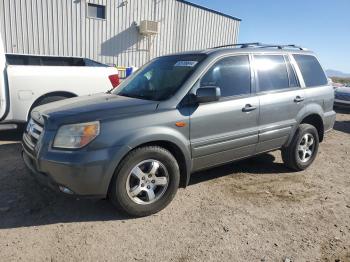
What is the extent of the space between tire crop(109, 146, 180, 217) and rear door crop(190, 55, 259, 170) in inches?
14.9

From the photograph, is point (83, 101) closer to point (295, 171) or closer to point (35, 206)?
point (35, 206)

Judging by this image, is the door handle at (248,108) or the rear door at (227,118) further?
the door handle at (248,108)

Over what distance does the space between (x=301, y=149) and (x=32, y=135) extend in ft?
12.5

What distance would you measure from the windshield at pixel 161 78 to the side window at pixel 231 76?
0.71ft

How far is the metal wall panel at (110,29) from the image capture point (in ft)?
49.4

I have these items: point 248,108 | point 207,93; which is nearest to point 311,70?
point 248,108

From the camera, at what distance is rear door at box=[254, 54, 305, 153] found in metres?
4.54

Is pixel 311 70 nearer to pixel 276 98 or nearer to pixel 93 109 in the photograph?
pixel 276 98

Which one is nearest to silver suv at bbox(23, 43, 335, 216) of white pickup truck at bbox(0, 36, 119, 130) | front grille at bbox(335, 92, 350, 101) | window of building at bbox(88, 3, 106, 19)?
white pickup truck at bbox(0, 36, 119, 130)

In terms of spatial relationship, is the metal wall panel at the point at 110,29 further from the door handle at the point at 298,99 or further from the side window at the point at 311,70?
the door handle at the point at 298,99

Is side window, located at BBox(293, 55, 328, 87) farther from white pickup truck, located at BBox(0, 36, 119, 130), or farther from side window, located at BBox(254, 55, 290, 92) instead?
white pickup truck, located at BBox(0, 36, 119, 130)

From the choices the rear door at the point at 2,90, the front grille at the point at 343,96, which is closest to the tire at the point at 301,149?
the rear door at the point at 2,90

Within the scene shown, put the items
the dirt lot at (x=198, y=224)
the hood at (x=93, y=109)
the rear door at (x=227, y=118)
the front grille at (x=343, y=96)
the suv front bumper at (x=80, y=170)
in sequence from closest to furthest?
the dirt lot at (x=198, y=224) < the suv front bumper at (x=80, y=170) < the hood at (x=93, y=109) < the rear door at (x=227, y=118) < the front grille at (x=343, y=96)

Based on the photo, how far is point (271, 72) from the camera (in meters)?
4.71
